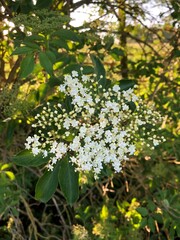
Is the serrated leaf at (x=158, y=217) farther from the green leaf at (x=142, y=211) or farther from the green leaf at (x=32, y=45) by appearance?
the green leaf at (x=32, y=45)

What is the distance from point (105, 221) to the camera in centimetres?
185

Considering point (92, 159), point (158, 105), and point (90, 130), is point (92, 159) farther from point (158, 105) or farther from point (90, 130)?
point (158, 105)

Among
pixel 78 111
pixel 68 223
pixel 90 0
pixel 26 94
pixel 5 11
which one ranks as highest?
pixel 90 0

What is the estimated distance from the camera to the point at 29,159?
1.15 metres

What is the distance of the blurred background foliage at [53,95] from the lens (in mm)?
1379

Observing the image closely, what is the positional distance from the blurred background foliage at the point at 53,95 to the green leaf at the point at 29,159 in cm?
21

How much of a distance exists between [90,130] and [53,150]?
100mm

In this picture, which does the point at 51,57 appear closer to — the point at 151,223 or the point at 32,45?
the point at 32,45

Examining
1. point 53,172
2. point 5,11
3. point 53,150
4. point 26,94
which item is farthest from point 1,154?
point 53,150

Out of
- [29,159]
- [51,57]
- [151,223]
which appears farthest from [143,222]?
[51,57]

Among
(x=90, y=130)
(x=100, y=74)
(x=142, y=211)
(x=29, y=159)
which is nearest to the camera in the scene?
(x=90, y=130)

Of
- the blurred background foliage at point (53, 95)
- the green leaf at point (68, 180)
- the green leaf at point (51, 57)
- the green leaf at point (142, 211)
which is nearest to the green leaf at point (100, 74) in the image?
the blurred background foliage at point (53, 95)

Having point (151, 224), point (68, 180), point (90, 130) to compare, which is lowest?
point (151, 224)

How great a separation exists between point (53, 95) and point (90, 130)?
2.13 feet
